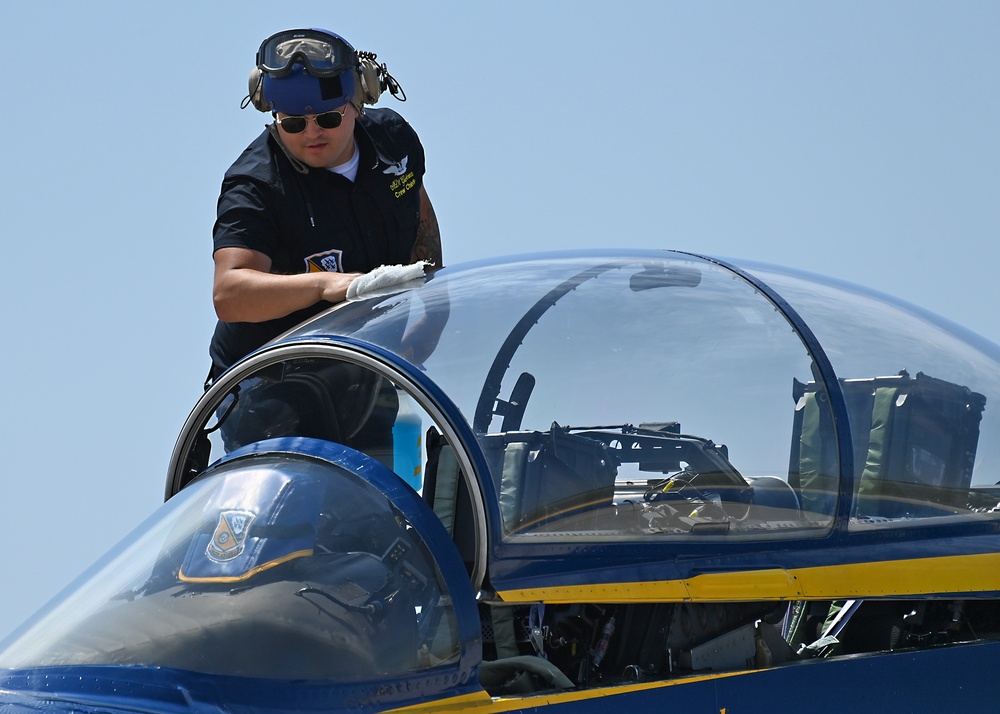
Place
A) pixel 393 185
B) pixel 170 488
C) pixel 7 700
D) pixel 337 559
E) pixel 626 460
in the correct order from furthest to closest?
pixel 393 185, pixel 170 488, pixel 626 460, pixel 337 559, pixel 7 700

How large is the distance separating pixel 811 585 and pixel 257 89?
9.54ft

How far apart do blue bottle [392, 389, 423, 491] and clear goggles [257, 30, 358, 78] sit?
6.08 ft

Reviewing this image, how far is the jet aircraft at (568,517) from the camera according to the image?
2.91 metres

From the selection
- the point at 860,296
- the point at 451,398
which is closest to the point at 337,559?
the point at 451,398

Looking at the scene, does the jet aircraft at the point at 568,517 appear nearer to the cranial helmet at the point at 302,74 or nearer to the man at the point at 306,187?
the man at the point at 306,187

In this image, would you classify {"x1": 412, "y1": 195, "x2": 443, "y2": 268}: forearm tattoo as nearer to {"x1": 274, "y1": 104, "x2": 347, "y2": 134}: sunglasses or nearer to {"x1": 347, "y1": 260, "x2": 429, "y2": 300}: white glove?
{"x1": 274, "y1": 104, "x2": 347, "y2": 134}: sunglasses

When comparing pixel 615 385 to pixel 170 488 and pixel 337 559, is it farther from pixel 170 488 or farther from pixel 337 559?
pixel 170 488

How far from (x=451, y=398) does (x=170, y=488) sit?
1.20 meters

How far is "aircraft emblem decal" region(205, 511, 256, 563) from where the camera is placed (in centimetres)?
300

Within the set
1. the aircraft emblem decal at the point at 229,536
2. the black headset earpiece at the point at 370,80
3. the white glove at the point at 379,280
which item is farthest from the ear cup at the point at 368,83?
the aircraft emblem decal at the point at 229,536

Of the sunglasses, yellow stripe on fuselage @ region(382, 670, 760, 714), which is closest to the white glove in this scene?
the sunglasses

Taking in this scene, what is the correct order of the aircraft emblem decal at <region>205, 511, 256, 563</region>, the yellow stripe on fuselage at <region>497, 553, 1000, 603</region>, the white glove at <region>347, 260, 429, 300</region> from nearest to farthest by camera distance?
the aircraft emblem decal at <region>205, 511, 256, 563</region>
the yellow stripe on fuselage at <region>497, 553, 1000, 603</region>
the white glove at <region>347, 260, 429, 300</region>

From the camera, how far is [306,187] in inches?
193

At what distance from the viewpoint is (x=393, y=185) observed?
17.0 ft
